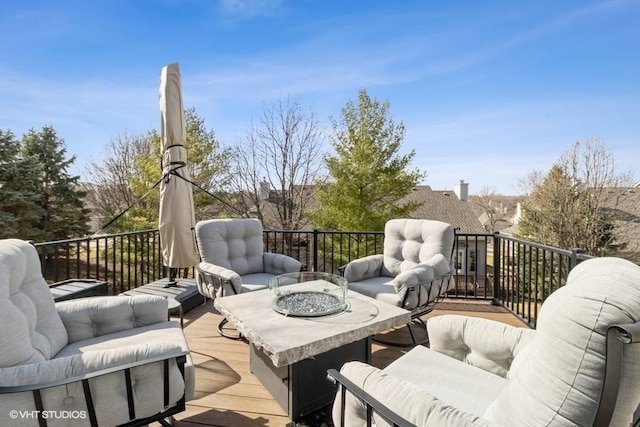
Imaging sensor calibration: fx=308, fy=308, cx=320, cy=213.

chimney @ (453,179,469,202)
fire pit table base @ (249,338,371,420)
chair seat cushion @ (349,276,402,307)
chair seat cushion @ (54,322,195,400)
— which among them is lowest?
fire pit table base @ (249,338,371,420)

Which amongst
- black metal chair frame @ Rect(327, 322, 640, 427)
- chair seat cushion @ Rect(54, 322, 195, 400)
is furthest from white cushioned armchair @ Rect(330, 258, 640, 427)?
chair seat cushion @ Rect(54, 322, 195, 400)

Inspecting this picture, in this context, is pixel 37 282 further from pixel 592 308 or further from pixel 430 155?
pixel 430 155

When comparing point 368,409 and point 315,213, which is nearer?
point 368,409

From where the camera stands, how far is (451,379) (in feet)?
4.72

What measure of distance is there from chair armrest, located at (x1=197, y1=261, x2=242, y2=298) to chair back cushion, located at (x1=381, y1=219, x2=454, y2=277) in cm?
167

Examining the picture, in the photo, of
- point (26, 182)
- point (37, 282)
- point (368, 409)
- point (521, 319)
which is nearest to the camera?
point (368, 409)

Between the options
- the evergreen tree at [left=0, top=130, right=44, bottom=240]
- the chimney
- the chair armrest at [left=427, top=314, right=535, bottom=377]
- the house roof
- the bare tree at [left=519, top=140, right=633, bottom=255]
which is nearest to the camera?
the chair armrest at [left=427, top=314, right=535, bottom=377]

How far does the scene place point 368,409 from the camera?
1.04 metres

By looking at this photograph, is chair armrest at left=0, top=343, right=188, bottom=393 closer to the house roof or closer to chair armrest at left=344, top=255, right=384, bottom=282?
chair armrest at left=344, top=255, right=384, bottom=282

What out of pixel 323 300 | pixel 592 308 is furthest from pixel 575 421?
pixel 323 300

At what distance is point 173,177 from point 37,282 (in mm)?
1901

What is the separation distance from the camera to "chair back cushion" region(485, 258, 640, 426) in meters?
0.73

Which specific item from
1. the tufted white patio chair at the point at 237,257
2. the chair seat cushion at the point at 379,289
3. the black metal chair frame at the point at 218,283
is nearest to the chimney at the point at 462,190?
the chair seat cushion at the point at 379,289

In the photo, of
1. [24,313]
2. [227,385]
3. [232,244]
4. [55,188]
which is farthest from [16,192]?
[227,385]
